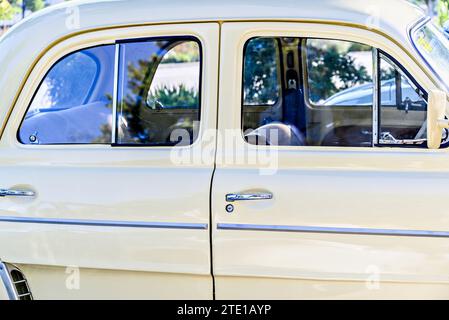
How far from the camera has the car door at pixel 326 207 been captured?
2.40 metres

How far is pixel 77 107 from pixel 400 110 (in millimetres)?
1585

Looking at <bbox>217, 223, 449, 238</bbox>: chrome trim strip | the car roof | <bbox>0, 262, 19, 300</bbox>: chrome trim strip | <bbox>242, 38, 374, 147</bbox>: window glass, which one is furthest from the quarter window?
<bbox>0, 262, 19, 300</bbox>: chrome trim strip

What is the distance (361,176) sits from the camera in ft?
8.10

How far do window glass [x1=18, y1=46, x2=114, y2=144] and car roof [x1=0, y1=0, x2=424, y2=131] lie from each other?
123 mm

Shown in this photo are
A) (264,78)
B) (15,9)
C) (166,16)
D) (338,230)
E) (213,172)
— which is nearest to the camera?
(338,230)

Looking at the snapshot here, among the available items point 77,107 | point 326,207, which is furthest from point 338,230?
point 77,107

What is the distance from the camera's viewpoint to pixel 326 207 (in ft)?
7.99

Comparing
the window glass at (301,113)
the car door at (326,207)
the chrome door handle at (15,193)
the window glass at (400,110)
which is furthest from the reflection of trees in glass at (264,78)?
the chrome door handle at (15,193)

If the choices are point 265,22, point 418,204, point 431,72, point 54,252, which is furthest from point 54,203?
point 431,72

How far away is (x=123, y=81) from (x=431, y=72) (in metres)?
1.36

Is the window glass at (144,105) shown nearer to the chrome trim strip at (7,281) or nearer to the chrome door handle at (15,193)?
Answer: the chrome door handle at (15,193)

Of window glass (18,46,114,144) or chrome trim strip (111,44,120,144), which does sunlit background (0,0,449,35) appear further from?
chrome trim strip (111,44,120,144)

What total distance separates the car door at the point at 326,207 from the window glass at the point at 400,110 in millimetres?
18

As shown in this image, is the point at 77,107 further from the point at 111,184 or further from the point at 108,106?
the point at 111,184
